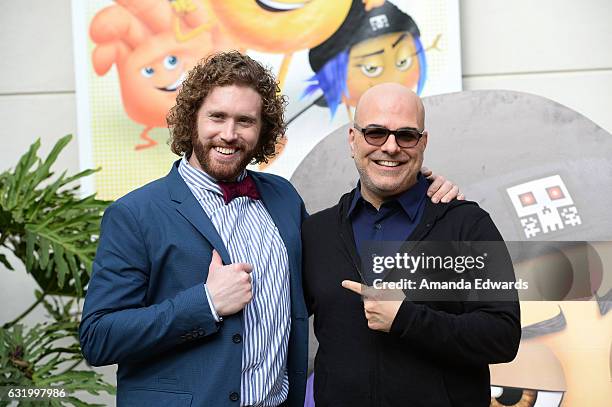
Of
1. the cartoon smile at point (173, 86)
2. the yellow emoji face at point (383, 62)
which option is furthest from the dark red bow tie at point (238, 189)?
the cartoon smile at point (173, 86)

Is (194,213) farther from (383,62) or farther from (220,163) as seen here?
(383,62)

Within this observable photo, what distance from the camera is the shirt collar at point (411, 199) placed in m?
2.01

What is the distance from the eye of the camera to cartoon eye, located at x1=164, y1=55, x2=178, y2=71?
13.1 feet

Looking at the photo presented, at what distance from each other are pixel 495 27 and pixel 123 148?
6.70 feet

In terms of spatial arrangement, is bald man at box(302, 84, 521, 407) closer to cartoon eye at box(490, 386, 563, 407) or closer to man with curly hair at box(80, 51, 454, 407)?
man with curly hair at box(80, 51, 454, 407)

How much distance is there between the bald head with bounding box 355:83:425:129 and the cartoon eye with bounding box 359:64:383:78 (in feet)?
6.10

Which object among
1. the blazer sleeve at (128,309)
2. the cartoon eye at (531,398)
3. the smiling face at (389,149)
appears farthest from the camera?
the cartoon eye at (531,398)

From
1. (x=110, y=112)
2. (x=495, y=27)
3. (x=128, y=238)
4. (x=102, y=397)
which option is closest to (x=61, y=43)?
(x=110, y=112)

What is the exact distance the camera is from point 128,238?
6.09 ft

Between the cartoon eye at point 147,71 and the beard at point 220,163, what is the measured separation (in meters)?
2.10

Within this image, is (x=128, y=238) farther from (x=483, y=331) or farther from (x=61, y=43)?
(x=61, y=43)

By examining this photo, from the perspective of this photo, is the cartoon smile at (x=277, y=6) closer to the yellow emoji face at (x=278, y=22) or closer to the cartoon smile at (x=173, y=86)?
the yellow emoji face at (x=278, y=22)

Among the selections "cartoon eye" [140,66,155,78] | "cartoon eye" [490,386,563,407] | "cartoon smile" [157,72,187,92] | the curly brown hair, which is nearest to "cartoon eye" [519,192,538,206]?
"cartoon eye" [490,386,563,407]

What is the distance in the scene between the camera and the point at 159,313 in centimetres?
180
